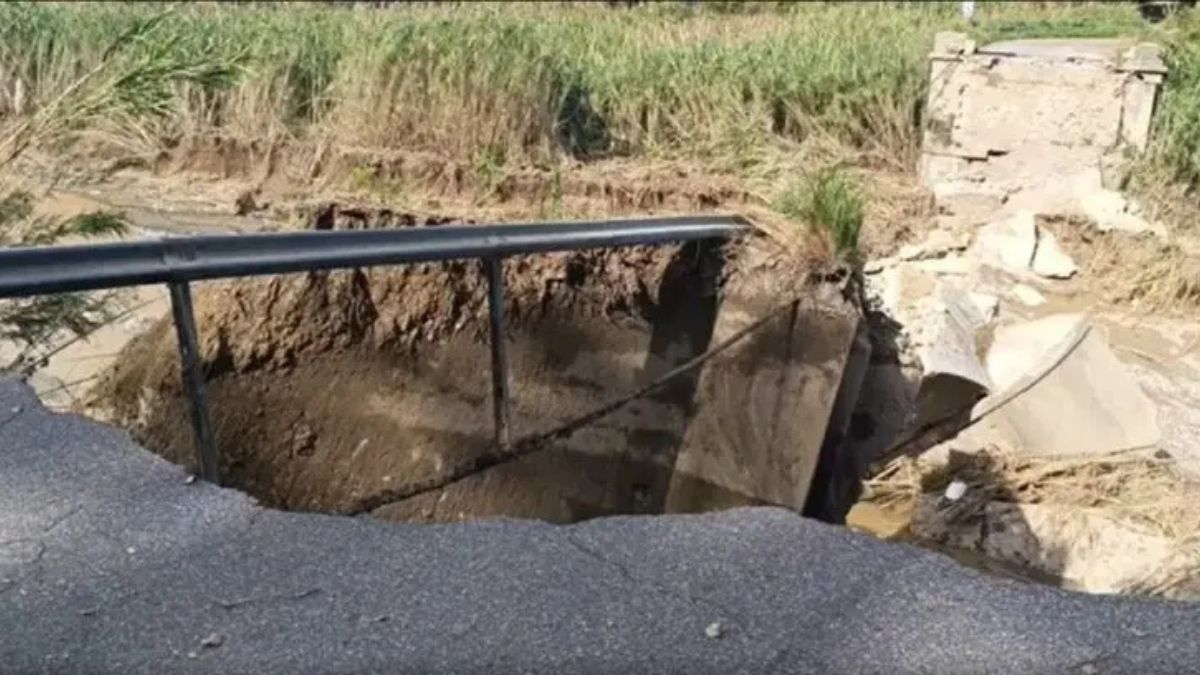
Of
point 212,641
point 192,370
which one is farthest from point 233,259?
point 212,641

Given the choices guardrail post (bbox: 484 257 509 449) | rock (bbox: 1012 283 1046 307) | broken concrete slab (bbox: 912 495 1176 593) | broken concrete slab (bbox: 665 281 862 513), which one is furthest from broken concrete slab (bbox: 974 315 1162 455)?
guardrail post (bbox: 484 257 509 449)

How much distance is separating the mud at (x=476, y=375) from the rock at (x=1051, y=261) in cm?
166

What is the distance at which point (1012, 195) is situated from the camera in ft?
26.7

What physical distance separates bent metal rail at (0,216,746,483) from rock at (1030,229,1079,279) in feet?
10.8

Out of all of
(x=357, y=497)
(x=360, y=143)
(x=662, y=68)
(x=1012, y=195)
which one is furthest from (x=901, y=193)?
(x=357, y=497)

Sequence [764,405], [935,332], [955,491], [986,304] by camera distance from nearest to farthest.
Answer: [955,491]
[764,405]
[935,332]
[986,304]

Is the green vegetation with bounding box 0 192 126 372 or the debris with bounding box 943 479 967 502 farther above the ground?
the green vegetation with bounding box 0 192 126 372

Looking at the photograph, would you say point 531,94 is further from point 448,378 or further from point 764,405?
point 764,405

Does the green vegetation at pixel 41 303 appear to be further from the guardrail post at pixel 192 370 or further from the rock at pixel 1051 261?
the rock at pixel 1051 261

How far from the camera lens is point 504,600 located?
8.40 ft

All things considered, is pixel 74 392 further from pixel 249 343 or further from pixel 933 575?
pixel 933 575

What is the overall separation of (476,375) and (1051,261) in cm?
346

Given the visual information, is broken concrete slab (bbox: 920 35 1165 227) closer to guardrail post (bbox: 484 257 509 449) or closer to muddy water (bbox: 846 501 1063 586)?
muddy water (bbox: 846 501 1063 586)

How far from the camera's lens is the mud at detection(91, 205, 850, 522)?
20.0 feet
